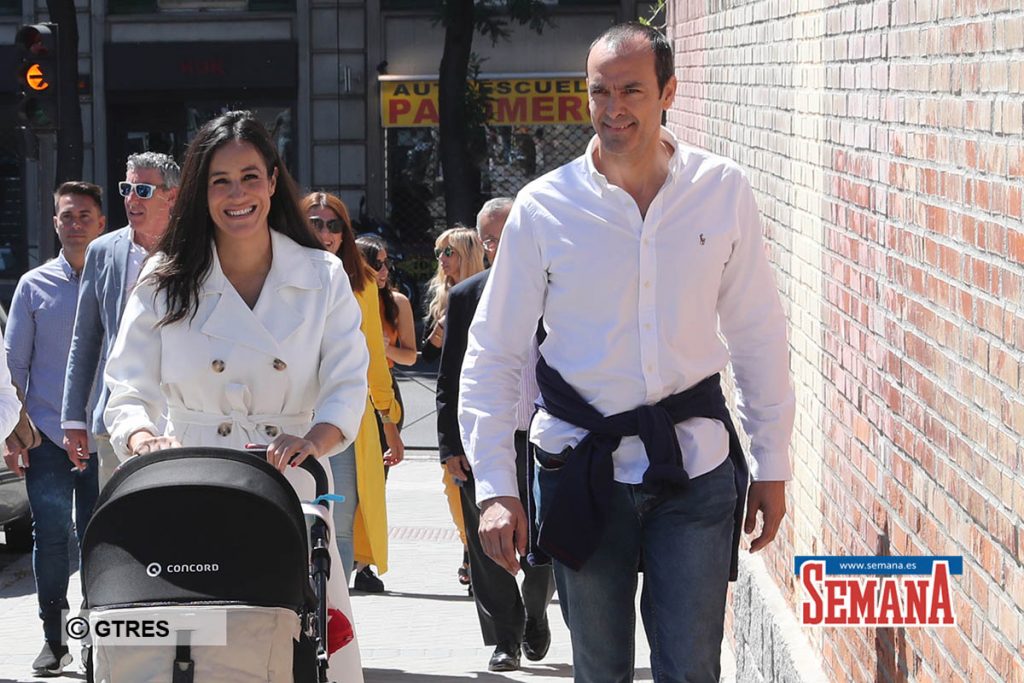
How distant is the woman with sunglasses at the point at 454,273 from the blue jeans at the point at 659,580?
3.41 meters

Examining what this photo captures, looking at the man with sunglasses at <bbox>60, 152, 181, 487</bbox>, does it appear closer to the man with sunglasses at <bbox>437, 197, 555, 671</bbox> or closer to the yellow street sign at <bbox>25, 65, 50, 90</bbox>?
the man with sunglasses at <bbox>437, 197, 555, 671</bbox>

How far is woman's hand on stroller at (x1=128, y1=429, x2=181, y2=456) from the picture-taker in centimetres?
459

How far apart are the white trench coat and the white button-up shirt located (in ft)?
2.18

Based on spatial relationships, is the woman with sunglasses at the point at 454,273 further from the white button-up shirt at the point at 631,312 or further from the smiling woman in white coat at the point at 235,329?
the white button-up shirt at the point at 631,312

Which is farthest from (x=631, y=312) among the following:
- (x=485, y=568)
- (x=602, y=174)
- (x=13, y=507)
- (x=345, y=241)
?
(x=13, y=507)

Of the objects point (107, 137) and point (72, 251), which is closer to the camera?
point (72, 251)

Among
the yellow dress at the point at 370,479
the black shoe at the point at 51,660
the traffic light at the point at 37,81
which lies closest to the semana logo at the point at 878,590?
the yellow dress at the point at 370,479

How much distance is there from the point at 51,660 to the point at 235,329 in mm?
3056

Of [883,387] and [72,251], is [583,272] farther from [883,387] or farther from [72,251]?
[72,251]

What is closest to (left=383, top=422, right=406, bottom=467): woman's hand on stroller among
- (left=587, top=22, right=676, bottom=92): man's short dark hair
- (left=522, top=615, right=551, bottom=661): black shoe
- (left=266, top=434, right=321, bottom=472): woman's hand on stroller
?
(left=522, top=615, right=551, bottom=661): black shoe

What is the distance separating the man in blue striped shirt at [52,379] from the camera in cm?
771

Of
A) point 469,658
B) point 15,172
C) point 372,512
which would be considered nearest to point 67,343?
point 372,512

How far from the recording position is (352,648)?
4742 millimetres

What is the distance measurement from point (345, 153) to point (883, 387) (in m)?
24.6
